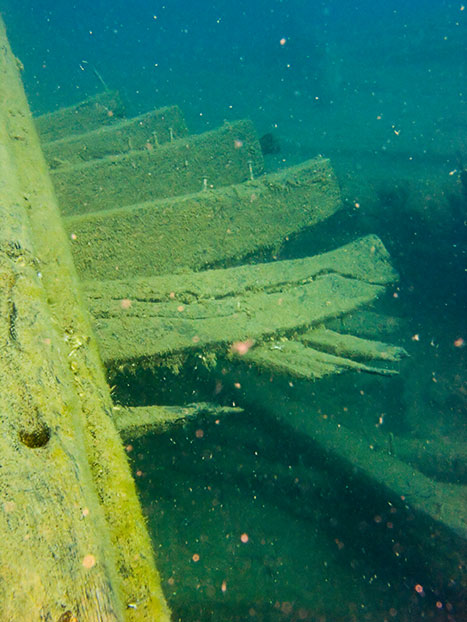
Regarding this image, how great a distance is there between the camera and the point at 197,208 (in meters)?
3.05

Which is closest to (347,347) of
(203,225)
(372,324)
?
(203,225)

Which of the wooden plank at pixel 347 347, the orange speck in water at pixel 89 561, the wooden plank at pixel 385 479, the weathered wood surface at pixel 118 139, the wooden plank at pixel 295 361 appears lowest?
the wooden plank at pixel 385 479

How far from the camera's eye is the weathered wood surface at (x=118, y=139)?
4.05m

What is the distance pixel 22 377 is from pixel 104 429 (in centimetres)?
48

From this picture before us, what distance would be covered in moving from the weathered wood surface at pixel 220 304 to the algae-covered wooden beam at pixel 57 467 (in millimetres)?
426

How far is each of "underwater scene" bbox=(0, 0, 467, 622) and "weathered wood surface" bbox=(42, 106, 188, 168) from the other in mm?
25

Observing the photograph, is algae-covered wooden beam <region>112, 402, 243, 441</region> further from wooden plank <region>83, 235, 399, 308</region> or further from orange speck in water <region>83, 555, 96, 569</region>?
orange speck in water <region>83, 555, 96, 569</region>

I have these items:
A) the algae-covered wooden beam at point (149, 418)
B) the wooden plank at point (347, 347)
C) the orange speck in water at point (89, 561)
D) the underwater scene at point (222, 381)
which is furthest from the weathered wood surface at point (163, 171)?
the orange speck in water at point (89, 561)

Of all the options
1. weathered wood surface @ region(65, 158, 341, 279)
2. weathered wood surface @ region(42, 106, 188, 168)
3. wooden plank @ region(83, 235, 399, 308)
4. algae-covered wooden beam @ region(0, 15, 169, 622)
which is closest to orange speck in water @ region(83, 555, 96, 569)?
algae-covered wooden beam @ region(0, 15, 169, 622)

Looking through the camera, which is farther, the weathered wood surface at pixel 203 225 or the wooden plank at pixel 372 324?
the wooden plank at pixel 372 324

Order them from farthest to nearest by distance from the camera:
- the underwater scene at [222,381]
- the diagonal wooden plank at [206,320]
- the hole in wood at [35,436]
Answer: the diagonal wooden plank at [206,320] < the underwater scene at [222,381] < the hole in wood at [35,436]

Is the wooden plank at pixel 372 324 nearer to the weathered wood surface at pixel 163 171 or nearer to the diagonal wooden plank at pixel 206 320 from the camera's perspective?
the diagonal wooden plank at pixel 206 320

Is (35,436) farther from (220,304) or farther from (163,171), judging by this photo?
(163,171)

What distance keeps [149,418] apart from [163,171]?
2637 mm
